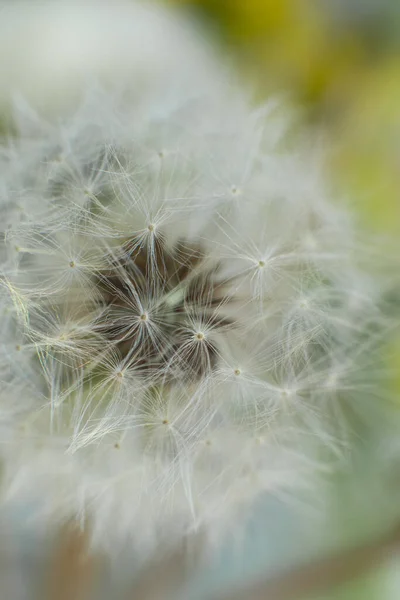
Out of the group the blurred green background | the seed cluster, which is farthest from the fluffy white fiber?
the blurred green background

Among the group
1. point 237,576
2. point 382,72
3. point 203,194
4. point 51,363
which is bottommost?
point 237,576

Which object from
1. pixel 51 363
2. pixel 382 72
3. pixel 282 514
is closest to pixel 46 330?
pixel 51 363

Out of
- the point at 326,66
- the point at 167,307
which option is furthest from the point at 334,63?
the point at 167,307

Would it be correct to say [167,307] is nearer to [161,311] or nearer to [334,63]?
[161,311]

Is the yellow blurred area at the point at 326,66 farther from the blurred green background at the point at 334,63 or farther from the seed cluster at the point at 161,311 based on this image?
the seed cluster at the point at 161,311

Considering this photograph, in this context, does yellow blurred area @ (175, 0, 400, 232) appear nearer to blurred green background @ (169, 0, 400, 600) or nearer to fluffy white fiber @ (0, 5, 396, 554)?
blurred green background @ (169, 0, 400, 600)

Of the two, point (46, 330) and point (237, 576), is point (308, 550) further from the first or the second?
point (46, 330)
